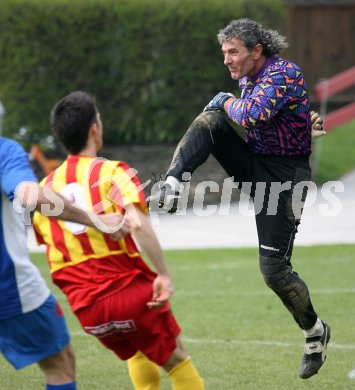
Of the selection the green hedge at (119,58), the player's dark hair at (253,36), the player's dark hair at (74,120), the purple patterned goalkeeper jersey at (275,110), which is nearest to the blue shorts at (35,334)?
the player's dark hair at (74,120)

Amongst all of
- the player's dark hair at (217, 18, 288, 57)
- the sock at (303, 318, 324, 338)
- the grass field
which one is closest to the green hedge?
the grass field

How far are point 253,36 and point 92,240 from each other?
2.33m

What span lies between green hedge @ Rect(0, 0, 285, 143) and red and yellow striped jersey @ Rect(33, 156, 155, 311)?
12572 millimetres

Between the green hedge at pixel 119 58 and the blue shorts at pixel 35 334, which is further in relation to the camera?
the green hedge at pixel 119 58

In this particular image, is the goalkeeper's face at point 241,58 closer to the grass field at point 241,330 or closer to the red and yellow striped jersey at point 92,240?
the red and yellow striped jersey at point 92,240

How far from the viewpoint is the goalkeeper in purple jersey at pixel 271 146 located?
22.2 feet

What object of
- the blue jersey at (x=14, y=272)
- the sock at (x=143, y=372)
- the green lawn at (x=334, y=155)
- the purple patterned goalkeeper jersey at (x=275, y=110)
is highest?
the purple patterned goalkeeper jersey at (x=275, y=110)

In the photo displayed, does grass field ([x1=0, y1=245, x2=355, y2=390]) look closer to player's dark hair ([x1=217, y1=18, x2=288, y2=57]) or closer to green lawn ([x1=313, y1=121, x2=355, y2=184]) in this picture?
player's dark hair ([x1=217, y1=18, x2=288, y2=57])

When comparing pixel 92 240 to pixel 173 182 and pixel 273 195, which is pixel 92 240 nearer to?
pixel 173 182

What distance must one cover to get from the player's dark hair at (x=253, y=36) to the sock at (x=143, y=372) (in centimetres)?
230

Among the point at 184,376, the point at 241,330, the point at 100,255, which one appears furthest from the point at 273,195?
the point at 241,330

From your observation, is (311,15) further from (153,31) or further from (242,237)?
(242,237)

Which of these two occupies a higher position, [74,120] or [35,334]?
[74,120]

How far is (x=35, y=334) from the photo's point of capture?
513 centimetres
